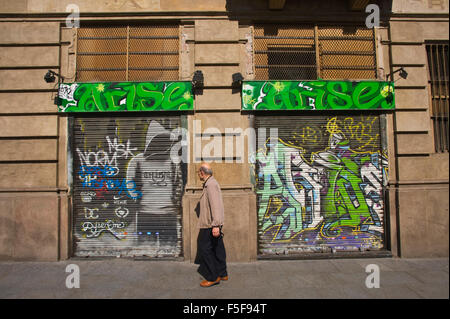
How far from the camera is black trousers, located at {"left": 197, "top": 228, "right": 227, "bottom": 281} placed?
183 inches

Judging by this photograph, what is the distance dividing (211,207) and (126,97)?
3318 mm

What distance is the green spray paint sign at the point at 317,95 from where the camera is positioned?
608cm

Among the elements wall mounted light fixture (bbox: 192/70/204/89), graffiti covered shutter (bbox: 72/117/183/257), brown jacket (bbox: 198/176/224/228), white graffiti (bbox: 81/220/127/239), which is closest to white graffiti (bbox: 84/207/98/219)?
graffiti covered shutter (bbox: 72/117/183/257)

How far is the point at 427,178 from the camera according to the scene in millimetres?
6078

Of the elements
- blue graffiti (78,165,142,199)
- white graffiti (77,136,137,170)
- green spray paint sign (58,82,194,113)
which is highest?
green spray paint sign (58,82,194,113)

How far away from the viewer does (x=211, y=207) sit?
464 centimetres

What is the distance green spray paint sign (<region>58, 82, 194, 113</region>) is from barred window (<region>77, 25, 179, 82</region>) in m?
0.32

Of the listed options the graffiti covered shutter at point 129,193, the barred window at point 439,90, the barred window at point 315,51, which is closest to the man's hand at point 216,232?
the graffiti covered shutter at point 129,193


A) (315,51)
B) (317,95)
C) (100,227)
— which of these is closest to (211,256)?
(100,227)

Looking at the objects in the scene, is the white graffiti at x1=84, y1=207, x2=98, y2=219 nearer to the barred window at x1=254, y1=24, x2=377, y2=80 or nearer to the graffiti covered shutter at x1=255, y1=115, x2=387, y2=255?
the graffiti covered shutter at x1=255, y1=115, x2=387, y2=255

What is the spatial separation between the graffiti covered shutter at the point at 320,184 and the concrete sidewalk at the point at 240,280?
52 centimetres

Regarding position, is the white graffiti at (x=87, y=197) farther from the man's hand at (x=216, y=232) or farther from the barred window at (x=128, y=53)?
the man's hand at (x=216, y=232)

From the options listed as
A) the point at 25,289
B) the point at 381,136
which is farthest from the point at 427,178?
the point at 25,289

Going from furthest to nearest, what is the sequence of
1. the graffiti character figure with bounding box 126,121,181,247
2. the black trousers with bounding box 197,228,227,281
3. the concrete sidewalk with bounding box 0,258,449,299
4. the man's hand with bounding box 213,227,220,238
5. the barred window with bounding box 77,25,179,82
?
the barred window with bounding box 77,25,179,82 < the graffiti character figure with bounding box 126,121,181,247 < the black trousers with bounding box 197,228,227,281 < the man's hand with bounding box 213,227,220,238 < the concrete sidewalk with bounding box 0,258,449,299
